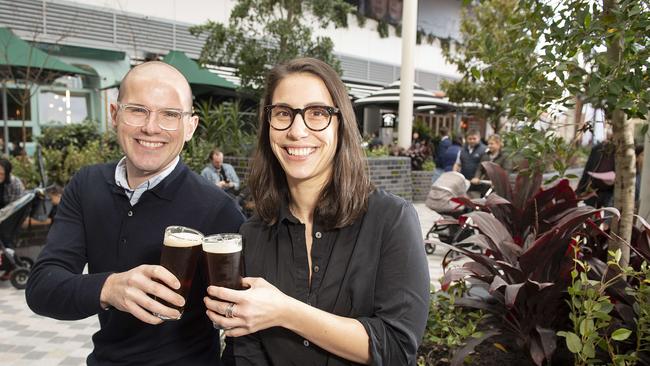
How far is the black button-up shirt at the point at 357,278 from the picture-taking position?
3.86 feet

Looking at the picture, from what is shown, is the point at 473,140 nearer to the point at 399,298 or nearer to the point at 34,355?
the point at 34,355

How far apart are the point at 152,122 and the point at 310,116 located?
0.48m

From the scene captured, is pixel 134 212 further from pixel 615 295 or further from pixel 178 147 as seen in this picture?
pixel 615 295

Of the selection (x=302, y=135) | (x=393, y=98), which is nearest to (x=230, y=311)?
(x=302, y=135)

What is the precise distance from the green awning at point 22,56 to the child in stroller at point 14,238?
4421mm

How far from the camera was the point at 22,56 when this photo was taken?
28.3ft

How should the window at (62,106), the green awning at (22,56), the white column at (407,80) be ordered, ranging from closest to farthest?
the green awning at (22,56)
the white column at (407,80)
the window at (62,106)

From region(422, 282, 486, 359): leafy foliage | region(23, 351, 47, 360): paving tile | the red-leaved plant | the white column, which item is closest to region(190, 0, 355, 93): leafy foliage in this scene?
the white column

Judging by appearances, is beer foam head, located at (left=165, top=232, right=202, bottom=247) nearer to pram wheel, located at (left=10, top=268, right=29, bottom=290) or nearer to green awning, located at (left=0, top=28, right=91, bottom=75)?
pram wheel, located at (left=10, top=268, right=29, bottom=290)

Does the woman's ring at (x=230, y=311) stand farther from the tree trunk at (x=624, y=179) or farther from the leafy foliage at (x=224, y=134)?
the leafy foliage at (x=224, y=134)

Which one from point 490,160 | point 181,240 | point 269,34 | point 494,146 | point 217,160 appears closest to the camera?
point 181,240

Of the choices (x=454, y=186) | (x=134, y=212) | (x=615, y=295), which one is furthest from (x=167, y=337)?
(x=454, y=186)

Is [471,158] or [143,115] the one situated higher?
[143,115]

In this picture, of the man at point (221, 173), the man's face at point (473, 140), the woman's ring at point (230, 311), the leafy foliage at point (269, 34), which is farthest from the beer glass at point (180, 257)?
the leafy foliage at point (269, 34)
